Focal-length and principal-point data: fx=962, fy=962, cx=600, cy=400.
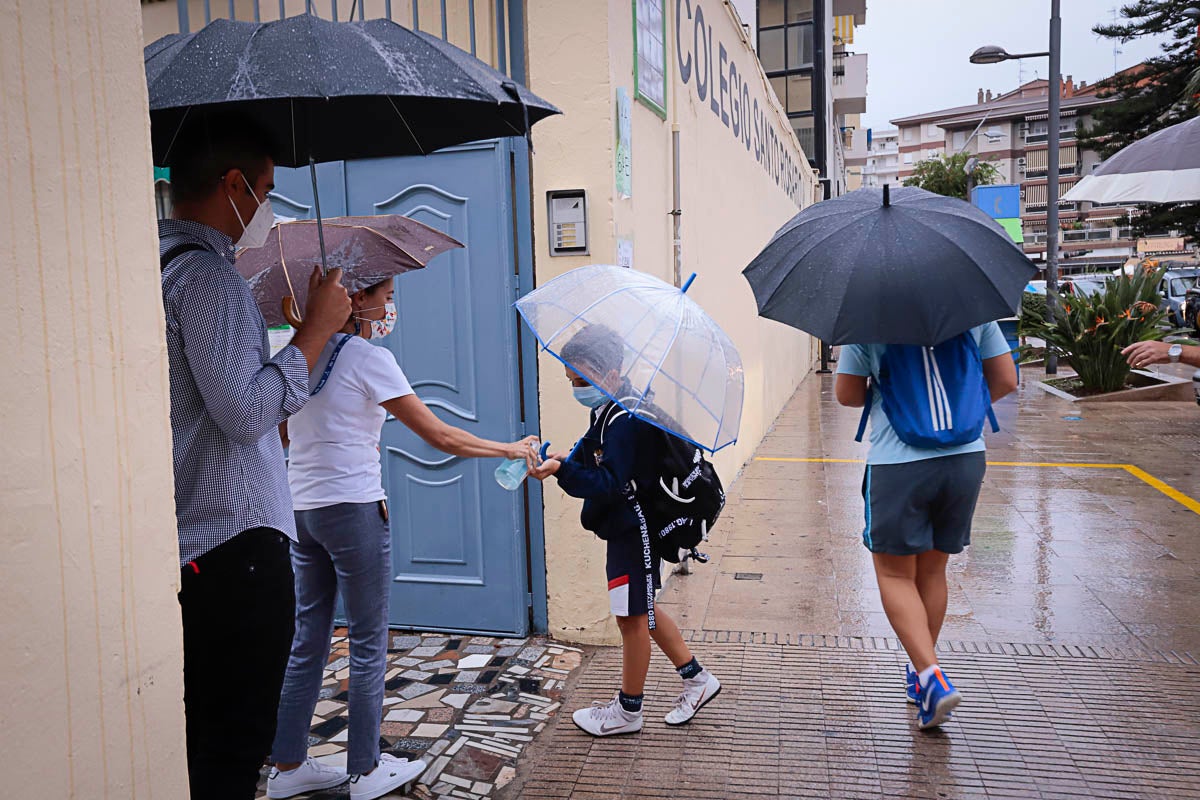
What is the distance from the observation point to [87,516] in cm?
154

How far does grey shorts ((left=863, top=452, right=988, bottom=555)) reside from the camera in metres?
3.53

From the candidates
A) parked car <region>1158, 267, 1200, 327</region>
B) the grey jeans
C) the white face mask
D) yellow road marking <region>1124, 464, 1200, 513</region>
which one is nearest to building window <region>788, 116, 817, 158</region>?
parked car <region>1158, 267, 1200, 327</region>

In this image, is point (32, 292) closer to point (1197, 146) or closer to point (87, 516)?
point (87, 516)

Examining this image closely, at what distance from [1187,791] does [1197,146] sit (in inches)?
152

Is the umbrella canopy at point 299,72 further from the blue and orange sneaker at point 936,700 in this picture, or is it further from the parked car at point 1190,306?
the parked car at point 1190,306

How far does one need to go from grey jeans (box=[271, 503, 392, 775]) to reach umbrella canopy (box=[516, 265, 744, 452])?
2.83 ft

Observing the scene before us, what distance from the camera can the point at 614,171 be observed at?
4488 millimetres

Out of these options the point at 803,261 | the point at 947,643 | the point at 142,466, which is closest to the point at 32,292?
the point at 142,466

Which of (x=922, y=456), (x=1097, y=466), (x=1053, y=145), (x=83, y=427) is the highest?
(x=1053, y=145)

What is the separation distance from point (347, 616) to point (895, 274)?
215 centimetres

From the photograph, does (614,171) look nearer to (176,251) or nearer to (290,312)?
(290,312)

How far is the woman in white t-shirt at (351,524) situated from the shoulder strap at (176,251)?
2.81 feet

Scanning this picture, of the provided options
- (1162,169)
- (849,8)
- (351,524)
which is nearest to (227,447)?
(351,524)

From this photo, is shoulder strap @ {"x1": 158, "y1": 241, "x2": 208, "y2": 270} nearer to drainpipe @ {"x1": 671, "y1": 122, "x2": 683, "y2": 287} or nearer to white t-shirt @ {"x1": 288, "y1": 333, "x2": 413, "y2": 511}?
white t-shirt @ {"x1": 288, "y1": 333, "x2": 413, "y2": 511}
